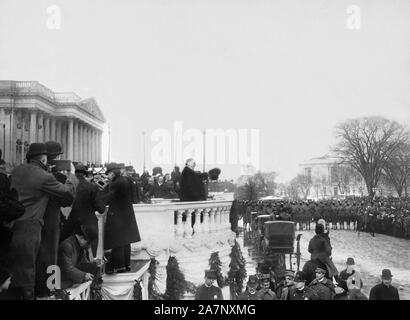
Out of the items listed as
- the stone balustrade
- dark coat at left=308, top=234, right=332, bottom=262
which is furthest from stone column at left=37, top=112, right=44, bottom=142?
dark coat at left=308, top=234, right=332, bottom=262

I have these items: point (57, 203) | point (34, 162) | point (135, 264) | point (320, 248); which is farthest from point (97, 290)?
point (320, 248)

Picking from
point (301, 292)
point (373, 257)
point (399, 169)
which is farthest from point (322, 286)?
point (399, 169)

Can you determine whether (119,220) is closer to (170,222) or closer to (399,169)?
(170,222)

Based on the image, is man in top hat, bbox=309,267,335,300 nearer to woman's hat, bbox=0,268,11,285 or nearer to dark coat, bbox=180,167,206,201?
dark coat, bbox=180,167,206,201

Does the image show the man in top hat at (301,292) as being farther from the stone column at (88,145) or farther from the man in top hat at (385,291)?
the stone column at (88,145)

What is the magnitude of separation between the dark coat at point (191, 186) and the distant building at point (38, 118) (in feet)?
6.17

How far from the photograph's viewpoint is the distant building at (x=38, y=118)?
712 centimetres

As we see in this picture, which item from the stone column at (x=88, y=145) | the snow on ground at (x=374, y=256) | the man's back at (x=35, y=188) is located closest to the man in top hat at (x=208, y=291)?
the snow on ground at (x=374, y=256)

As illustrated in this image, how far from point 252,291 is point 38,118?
15.4ft

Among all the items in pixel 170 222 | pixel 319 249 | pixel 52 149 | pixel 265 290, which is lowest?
pixel 265 290

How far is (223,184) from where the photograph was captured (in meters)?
9.59

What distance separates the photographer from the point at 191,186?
7.66m

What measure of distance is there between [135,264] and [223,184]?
3.36 m

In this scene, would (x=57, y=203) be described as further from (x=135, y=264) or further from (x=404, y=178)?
(x=404, y=178)
